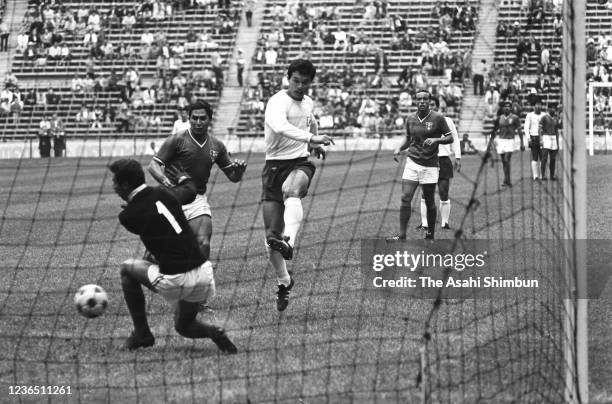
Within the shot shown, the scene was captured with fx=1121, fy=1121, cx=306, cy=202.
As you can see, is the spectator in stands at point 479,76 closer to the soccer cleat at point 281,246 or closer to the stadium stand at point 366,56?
the stadium stand at point 366,56

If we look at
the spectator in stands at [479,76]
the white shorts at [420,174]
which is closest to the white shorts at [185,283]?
the white shorts at [420,174]

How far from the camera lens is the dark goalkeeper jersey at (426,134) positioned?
14.9 meters

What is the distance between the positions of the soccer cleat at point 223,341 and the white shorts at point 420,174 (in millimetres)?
6905

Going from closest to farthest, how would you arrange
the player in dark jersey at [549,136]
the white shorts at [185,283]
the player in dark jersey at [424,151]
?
the white shorts at [185,283] → the player in dark jersey at [424,151] → the player in dark jersey at [549,136]

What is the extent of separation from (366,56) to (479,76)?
6610 millimetres

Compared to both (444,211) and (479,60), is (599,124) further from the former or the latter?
(444,211)

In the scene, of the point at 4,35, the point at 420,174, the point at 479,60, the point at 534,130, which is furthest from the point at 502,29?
the point at 420,174

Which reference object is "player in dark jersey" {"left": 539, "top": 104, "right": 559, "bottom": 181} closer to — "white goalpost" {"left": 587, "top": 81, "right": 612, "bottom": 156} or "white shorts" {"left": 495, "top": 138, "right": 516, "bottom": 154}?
"white shorts" {"left": 495, "top": 138, "right": 516, "bottom": 154}

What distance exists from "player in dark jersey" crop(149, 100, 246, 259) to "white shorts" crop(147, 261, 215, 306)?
2.09 metres

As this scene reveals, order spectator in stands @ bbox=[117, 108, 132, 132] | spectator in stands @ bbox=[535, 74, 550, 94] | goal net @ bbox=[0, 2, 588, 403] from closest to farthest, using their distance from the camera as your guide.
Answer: goal net @ bbox=[0, 2, 588, 403] < spectator in stands @ bbox=[535, 74, 550, 94] < spectator in stands @ bbox=[117, 108, 132, 132]

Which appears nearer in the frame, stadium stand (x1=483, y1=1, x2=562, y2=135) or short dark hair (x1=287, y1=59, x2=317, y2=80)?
short dark hair (x1=287, y1=59, x2=317, y2=80)

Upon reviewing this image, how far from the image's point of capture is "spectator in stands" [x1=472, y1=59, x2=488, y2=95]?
4481 centimetres

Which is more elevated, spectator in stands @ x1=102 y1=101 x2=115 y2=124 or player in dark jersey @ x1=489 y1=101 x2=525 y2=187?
player in dark jersey @ x1=489 y1=101 x2=525 y2=187

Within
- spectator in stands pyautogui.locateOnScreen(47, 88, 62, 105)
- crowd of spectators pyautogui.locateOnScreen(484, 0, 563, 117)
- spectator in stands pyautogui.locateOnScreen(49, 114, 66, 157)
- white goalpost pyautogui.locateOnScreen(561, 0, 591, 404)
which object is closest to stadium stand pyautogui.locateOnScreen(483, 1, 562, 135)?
crowd of spectators pyautogui.locateOnScreen(484, 0, 563, 117)
